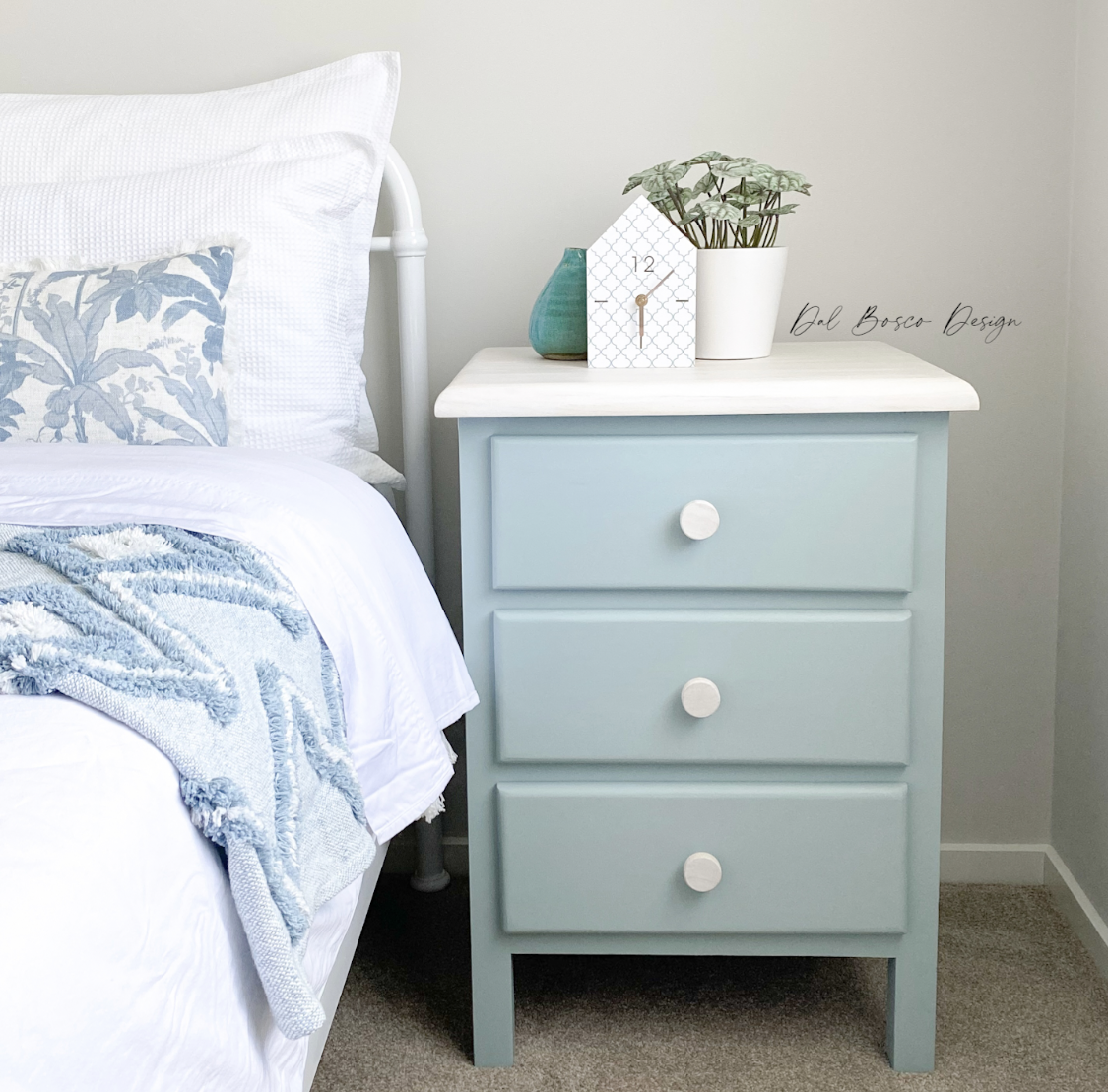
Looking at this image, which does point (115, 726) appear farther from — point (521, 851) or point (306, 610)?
point (521, 851)

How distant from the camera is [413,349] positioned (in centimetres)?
162

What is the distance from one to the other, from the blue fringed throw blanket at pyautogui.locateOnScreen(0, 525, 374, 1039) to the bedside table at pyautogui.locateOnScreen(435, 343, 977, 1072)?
352 millimetres

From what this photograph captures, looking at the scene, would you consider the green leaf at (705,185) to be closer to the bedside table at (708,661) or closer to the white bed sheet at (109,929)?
the bedside table at (708,661)

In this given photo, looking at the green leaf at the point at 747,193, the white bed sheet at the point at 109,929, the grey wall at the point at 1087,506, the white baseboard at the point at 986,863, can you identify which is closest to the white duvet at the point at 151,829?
the white bed sheet at the point at 109,929

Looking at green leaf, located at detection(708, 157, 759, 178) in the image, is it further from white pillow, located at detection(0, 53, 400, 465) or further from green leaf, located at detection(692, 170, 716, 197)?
white pillow, located at detection(0, 53, 400, 465)

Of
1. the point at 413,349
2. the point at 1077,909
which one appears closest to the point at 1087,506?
the point at 1077,909

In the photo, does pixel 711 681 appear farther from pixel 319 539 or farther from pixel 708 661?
pixel 319 539

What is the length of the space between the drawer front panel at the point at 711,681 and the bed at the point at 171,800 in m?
0.09

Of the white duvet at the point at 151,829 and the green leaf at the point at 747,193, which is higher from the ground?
the green leaf at the point at 747,193

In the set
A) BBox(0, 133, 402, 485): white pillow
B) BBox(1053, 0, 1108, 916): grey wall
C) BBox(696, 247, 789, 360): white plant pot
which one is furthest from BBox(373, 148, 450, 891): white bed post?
BBox(1053, 0, 1108, 916): grey wall

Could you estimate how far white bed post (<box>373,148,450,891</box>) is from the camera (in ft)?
5.20

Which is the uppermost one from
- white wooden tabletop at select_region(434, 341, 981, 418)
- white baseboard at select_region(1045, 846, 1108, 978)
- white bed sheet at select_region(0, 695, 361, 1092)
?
white wooden tabletop at select_region(434, 341, 981, 418)

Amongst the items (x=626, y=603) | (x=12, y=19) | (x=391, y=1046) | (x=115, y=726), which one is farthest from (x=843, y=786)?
(x=12, y=19)

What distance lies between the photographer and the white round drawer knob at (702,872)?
1279 millimetres
